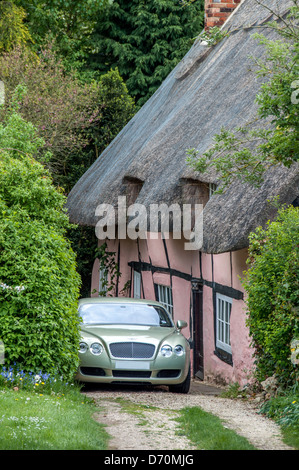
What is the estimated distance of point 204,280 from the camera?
13305 millimetres

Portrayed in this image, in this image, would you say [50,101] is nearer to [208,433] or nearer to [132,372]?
[132,372]

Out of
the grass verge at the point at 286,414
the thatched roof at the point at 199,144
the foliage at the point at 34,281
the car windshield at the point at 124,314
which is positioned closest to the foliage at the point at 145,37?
the thatched roof at the point at 199,144

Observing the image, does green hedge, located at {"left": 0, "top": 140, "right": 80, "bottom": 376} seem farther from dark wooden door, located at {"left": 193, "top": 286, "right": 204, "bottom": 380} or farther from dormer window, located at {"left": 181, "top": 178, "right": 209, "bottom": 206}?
dark wooden door, located at {"left": 193, "top": 286, "right": 204, "bottom": 380}

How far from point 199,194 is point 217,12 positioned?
7351mm

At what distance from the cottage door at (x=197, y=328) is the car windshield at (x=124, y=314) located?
2.62 metres

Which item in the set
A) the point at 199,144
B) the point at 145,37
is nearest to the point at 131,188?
the point at 199,144

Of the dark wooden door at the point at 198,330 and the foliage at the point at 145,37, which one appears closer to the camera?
the dark wooden door at the point at 198,330

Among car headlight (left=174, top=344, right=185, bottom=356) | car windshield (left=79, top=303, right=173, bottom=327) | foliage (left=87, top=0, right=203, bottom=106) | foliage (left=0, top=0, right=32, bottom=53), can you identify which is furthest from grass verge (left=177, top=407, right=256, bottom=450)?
foliage (left=87, top=0, right=203, bottom=106)

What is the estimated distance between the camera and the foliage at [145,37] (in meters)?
26.9

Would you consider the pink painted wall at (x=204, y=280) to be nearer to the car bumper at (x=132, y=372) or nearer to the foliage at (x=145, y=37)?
the car bumper at (x=132, y=372)

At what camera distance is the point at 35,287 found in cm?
856

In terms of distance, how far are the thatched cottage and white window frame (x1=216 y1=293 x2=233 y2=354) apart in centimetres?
2

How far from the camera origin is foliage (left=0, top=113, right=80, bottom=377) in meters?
8.44

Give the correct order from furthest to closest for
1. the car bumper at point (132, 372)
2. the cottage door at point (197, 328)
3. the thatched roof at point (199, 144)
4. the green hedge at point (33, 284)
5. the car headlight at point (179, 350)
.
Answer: the cottage door at point (197, 328) < the thatched roof at point (199, 144) < the car headlight at point (179, 350) < the car bumper at point (132, 372) < the green hedge at point (33, 284)
